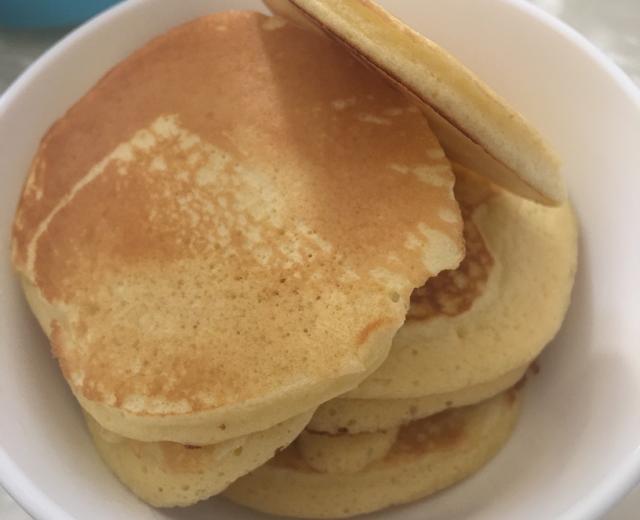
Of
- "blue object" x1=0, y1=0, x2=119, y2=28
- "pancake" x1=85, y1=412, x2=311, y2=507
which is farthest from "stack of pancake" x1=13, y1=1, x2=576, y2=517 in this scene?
"blue object" x1=0, y1=0, x2=119, y2=28

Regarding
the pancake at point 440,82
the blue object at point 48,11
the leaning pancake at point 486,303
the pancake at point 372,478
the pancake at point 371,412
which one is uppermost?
the pancake at point 440,82

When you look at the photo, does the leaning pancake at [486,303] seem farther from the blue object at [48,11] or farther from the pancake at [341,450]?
the blue object at [48,11]

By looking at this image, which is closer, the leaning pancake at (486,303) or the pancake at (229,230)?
the pancake at (229,230)

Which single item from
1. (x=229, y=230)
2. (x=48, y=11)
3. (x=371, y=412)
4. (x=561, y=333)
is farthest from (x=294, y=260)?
(x=48, y=11)

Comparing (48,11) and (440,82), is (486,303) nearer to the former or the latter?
(440,82)

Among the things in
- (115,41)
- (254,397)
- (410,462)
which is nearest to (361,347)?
(254,397)

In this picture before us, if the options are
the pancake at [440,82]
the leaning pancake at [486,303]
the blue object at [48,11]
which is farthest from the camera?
the blue object at [48,11]

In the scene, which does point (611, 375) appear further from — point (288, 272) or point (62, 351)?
point (62, 351)

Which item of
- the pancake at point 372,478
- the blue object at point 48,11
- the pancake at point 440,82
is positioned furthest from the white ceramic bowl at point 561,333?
the blue object at point 48,11

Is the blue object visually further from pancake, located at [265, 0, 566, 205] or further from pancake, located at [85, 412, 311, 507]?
pancake, located at [85, 412, 311, 507]
